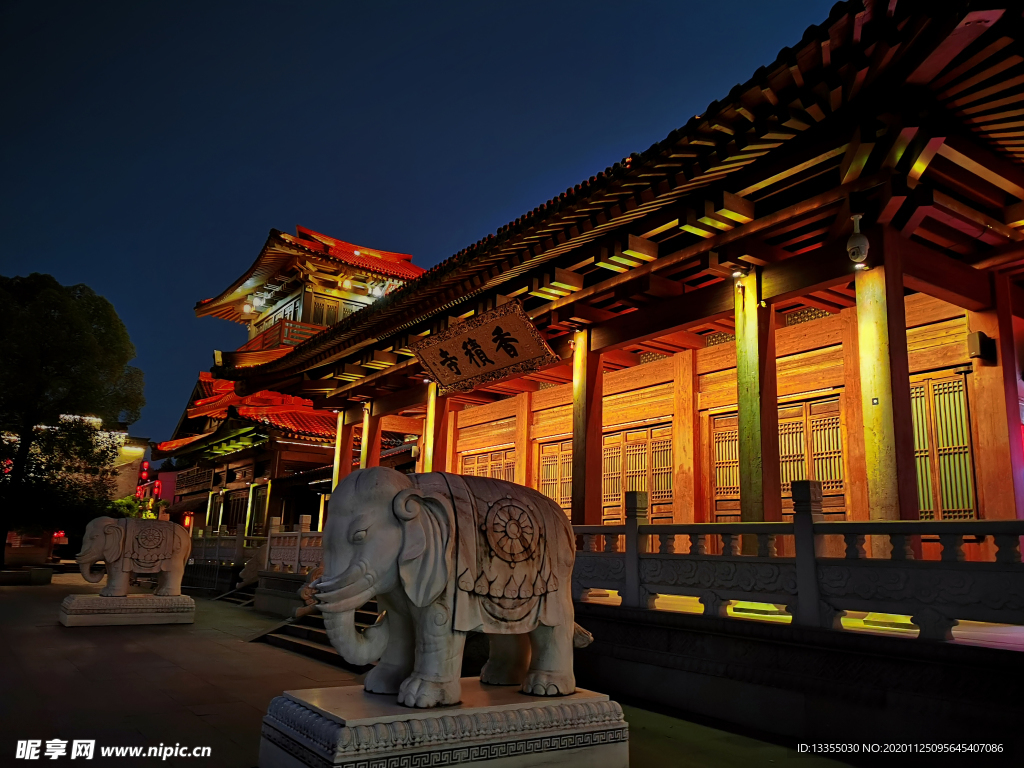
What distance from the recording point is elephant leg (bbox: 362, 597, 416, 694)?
396 cm

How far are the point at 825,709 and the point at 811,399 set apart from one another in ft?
18.6

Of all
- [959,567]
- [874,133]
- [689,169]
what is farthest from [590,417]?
[959,567]

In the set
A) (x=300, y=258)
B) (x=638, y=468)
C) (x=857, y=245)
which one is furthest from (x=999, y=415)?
(x=300, y=258)

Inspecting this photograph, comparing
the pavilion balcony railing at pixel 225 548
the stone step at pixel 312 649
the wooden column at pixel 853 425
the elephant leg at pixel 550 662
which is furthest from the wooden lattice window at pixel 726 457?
the pavilion balcony railing at pixel 225 548

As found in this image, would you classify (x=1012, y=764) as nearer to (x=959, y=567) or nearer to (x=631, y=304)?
(x=959, y=567)

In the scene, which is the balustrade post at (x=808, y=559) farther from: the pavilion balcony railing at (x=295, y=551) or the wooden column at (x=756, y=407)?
the pavilion balcony railing at (x=295, y=551)

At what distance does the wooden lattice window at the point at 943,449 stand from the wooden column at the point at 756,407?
1.77 metres

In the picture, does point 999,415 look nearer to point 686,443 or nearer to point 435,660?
point 686,443

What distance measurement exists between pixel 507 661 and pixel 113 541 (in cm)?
948

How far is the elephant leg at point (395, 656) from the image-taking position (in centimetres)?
396

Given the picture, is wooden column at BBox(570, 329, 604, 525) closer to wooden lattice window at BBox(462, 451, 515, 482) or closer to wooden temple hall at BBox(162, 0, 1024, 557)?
wooden temple hall at BBox(162, 0, 1024, 557)

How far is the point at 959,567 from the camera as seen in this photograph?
4602 millimetres

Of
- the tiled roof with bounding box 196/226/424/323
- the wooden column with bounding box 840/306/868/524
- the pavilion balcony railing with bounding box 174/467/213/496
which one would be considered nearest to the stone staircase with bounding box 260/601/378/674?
the wooden column with bounding box 840/306/868/524

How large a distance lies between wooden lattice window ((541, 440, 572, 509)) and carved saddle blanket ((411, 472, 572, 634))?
8.91 metres
